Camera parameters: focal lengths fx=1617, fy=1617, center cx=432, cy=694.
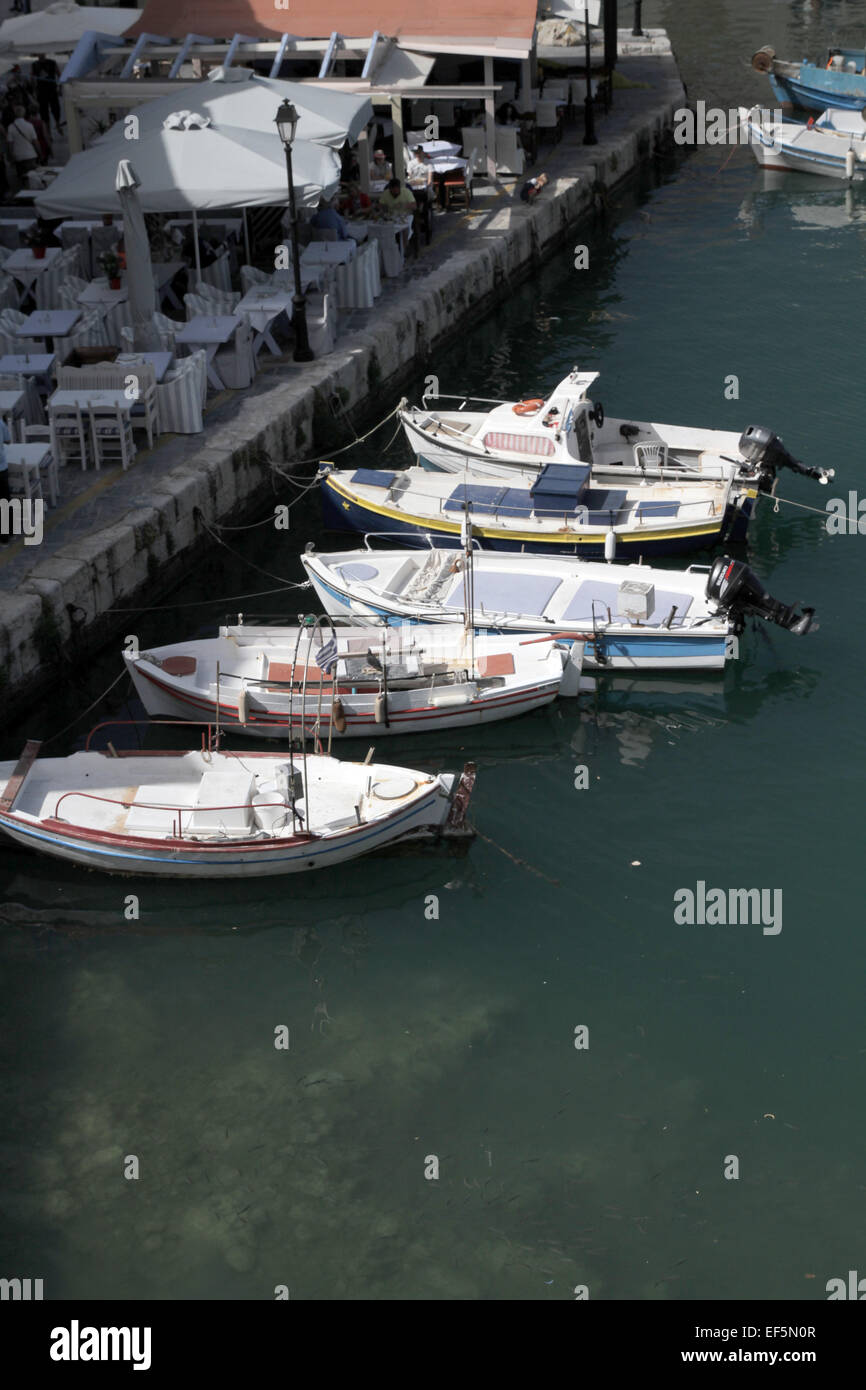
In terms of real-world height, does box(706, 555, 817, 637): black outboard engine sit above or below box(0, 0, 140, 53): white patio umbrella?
below

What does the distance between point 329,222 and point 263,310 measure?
3.53 m

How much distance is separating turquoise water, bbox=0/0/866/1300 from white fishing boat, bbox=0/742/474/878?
0.37 meters

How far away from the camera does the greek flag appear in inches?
630

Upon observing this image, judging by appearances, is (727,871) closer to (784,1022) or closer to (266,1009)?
(784,1022)

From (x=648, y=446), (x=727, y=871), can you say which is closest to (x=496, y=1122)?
(x=727, y=871)

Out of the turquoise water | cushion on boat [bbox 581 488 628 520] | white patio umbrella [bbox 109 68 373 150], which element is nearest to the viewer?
the turquoise water

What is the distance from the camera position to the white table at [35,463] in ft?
57.7

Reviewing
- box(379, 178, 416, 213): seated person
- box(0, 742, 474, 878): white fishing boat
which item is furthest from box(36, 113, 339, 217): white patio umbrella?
box(0, 742, 474, 878): white fishing boat

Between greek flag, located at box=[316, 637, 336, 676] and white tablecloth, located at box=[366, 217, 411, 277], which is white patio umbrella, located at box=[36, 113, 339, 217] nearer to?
white tablecloth, located at box=[366, 217, 411, 277]

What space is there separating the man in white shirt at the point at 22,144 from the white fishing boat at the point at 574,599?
46.6 ft

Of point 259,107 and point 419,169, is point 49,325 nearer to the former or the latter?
point 259,107

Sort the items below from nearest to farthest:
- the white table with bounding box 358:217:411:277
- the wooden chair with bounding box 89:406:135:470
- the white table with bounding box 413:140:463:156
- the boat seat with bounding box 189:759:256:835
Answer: the boat seat with bounding box 189:759:256:835, the wooden chair with bounding box 89:406:135:470, the white table with bounding box 358:217:411:277, the white table with bounding box 413:140:463:156

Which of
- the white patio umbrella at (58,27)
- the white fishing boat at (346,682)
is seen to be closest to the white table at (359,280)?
the white patio umbrella at (58,27)

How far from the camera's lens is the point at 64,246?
80.8 feet
